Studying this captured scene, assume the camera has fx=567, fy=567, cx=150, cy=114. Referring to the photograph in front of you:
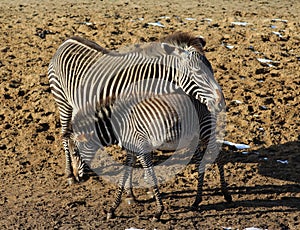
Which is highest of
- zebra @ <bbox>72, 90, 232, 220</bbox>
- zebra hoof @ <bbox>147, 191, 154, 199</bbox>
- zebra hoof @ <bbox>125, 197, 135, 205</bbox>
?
zebra @ <bbox>72, 90, 232, 220</bbox>

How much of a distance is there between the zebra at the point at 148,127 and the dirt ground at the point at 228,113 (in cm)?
46

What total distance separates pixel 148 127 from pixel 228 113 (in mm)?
3588

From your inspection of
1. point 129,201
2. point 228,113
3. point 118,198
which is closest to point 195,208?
point 129,201

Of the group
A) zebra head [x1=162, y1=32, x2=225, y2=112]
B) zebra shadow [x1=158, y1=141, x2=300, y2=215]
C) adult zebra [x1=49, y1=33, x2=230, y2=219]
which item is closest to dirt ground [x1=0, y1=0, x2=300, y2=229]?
zebra shadow [x1=158, y1=141, x2=300, y2=215]

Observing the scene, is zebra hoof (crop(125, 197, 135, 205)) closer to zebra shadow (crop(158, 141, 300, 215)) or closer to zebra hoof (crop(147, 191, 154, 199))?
zebra hoof (crop(147, 191, 154, 199))

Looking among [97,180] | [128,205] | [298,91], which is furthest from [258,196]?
[298,91]

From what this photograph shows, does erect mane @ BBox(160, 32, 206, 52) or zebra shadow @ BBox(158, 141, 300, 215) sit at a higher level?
erect mane @ BBox(160, 32, 206, 52)

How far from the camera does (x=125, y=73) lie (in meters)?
9.05

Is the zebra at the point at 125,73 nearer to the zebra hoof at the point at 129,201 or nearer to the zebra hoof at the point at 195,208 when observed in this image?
the zebra hoof at the point at 129,201

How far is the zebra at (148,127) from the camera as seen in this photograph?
311 inches

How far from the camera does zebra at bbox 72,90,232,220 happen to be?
7.89 metres

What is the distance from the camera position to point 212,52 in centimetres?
1369

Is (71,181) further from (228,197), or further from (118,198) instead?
(228,197)

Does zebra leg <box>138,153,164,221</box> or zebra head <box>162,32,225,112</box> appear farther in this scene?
zebra head <box>162,32,225,112</box>
